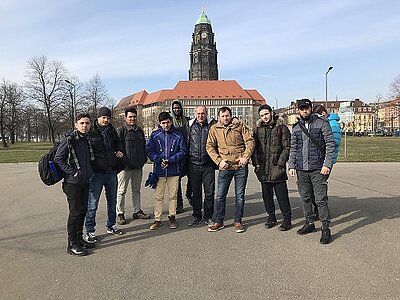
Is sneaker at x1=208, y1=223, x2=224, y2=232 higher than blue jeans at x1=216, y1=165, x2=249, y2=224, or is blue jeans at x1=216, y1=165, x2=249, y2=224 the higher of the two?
blue jeans at x1=216, y1=165, x2=249, y2=224

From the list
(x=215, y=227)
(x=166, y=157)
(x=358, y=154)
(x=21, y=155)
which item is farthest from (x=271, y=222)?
(x=21, y=155)

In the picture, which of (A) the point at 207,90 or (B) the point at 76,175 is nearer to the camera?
(B) the point at 76,175

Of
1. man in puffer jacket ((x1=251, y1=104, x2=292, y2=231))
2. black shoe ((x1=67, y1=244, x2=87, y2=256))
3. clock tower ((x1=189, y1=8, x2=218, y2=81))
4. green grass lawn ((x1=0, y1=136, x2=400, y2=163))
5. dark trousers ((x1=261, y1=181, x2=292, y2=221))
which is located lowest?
green grass lawn ((x1=0, y1=136, x2=400, y2=163))

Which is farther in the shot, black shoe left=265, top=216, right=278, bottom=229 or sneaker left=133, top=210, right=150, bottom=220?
sneaker left=133, top=210, right=150, bottom=220

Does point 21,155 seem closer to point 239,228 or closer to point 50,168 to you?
point 50,168

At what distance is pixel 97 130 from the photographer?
5215mm

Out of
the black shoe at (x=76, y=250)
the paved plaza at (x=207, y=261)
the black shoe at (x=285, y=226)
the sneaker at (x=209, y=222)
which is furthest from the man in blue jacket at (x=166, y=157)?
the black shoe at (x=285, y=226)

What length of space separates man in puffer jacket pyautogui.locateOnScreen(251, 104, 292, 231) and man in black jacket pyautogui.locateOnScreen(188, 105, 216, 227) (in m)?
0.76

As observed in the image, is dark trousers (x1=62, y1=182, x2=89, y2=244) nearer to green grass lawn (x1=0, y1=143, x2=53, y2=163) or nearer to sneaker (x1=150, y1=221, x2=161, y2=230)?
sneaker (x1=150, y1=221, x2=161, y2=230)

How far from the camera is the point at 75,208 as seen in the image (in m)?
4.66

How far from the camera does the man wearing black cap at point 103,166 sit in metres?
5.13

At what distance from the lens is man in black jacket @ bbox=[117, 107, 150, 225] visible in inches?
238

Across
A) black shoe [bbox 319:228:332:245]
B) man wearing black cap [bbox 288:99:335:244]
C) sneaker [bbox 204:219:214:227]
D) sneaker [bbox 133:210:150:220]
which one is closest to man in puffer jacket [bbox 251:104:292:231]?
man wearing black cap [bbox 288:99:335:244]

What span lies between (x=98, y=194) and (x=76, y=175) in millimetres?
823
